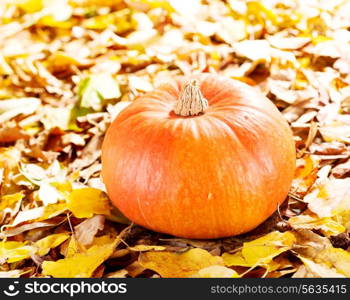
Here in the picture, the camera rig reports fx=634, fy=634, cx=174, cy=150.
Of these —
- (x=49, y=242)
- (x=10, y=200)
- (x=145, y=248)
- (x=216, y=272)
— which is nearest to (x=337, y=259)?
(x=216, y=272)

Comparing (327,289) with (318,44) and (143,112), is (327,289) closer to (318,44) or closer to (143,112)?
(143,112)

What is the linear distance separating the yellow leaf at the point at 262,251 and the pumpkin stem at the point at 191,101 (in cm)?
37

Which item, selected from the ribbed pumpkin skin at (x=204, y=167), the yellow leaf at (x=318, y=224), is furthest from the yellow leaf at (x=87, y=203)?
the yellow leaf at (x=318, y=224)

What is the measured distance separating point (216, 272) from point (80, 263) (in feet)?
1.20

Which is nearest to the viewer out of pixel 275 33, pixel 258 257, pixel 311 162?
pixel 258 257

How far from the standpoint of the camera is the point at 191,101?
1.67 meters

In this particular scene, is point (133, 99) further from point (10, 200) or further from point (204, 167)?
point (204, 167)

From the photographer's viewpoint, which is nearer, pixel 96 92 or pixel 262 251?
pixel 262 251

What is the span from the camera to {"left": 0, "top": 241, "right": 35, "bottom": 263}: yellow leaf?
5.74ft

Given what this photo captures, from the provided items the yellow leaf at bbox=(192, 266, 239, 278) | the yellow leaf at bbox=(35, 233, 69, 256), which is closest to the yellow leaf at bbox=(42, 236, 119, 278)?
the yellow leaf at bbox=(35, 233, 69, 256)

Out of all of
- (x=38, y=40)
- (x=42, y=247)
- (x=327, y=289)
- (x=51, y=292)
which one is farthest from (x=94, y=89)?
(x=327, y=289)

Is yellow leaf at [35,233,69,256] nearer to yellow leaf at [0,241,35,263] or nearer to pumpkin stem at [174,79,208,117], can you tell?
yellow leaf at [0,241,35,263]

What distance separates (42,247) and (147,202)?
1.19 ft

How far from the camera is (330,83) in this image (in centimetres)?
235
